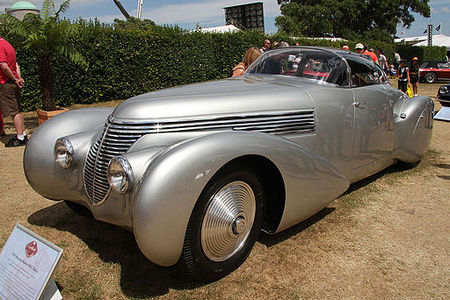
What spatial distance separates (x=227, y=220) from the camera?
2344 mm

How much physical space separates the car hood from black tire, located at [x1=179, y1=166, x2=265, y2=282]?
0.51 m

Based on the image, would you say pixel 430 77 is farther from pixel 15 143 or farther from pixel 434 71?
pixel 15 143

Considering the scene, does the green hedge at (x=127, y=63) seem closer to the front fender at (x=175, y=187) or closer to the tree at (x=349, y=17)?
the front fender at (x=175, y=187)

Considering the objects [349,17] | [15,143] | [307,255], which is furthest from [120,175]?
[349,17]

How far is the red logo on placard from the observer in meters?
2.05

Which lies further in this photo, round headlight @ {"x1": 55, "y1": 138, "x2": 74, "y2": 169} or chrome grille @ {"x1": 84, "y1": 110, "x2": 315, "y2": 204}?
round headlight @ {"x1": 55, "y1": 138, "x2": 74, "y2": 169}

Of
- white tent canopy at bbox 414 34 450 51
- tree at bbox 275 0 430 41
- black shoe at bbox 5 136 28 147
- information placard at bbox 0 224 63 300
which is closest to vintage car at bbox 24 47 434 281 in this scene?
information placard at bbox 0 224 63 300

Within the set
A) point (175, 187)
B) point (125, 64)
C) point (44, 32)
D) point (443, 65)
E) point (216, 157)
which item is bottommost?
point (443, 65)

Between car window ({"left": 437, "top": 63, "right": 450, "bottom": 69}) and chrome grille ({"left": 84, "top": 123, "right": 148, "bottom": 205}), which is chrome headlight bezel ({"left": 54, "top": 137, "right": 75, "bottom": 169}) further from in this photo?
car window ({"left": 437, "top": 63, "right": 450, "bottom": 69})

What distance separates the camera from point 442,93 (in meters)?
9.16

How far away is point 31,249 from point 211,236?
1.09m

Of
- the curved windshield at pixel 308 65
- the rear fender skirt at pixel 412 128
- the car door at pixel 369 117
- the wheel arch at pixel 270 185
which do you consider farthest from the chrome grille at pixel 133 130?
the rear fender skirt at pixel 412 128

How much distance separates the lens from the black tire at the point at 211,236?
2186 millimetres

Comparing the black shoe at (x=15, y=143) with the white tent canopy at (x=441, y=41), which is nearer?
the black shoe at (x=15, y=143)
